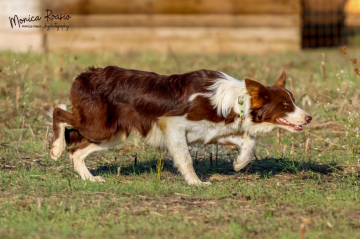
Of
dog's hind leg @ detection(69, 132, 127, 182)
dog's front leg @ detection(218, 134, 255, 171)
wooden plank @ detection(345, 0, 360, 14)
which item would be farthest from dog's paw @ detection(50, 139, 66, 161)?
wooden plank @ detection(345, 0, 360, 14)

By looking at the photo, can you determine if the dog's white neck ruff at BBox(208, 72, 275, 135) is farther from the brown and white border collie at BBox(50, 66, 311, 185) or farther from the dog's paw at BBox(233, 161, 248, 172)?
the dog's paw at BBox(233, 161, 248, 172)

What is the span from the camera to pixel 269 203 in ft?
14.7

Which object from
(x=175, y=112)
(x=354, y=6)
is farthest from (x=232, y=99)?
(x=354, y=6)

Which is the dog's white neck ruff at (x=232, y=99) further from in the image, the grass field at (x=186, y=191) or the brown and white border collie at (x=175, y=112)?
the grass field at (x=186, y=191)

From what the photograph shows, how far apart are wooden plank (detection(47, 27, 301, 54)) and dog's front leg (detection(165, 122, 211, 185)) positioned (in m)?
8.22

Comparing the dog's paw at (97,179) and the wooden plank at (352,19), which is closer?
the dog's paw at (97,179)

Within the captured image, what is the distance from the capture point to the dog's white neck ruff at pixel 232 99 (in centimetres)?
501

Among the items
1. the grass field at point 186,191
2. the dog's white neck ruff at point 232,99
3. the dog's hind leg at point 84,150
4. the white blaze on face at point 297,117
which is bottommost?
the grass field at point 186,191

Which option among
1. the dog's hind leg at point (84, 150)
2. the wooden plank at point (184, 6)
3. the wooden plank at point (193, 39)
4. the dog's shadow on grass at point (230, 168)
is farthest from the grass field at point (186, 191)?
the wooden plank at point (184, 6)

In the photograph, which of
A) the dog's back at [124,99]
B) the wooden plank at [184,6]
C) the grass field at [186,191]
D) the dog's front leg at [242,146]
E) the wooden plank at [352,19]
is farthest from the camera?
the wooden plank at [352,19]

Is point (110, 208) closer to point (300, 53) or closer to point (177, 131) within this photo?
point (177, 131)

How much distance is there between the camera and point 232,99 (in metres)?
5.02

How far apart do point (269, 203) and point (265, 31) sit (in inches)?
367

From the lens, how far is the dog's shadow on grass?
561 centimetres
